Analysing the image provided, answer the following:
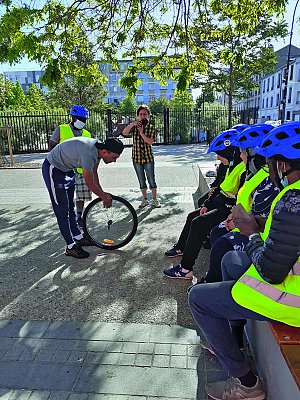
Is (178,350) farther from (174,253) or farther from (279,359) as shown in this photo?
(174,253)

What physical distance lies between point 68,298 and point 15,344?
802mm

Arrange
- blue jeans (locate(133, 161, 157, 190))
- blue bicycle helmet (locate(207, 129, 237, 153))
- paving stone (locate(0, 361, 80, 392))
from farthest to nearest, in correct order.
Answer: blue jeans (locate(133, 161, 157, 190)) → blue bicycle helmet (locate(207, 129, 237, 153)) → paving stone (locate(0, 361, 80, 392))

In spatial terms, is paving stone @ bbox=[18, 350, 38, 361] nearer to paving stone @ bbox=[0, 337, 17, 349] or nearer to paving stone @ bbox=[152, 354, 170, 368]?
paving stone @ bbox=[0, 337, 17, 349]

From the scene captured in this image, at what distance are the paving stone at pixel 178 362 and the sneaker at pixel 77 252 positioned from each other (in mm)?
2246

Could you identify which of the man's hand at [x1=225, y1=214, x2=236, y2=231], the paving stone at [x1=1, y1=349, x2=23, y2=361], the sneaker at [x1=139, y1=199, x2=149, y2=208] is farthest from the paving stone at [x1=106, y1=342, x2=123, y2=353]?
the sneaker at [x1=139, y1=199, x2=149, y2=208]

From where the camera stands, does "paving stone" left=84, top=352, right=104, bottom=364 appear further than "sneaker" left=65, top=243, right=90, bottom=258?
No

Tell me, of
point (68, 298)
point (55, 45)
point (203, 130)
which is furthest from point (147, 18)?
point (203, 130)

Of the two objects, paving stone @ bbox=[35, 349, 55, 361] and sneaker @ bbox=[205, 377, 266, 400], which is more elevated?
sneaker @ bbox=[205, 377, 266, 400]

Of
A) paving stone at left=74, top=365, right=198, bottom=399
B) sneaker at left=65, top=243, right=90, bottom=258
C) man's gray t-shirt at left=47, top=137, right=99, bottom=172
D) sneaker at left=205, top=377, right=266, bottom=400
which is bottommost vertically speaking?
paving stone at left=74, top=365, right=198, bottom=399

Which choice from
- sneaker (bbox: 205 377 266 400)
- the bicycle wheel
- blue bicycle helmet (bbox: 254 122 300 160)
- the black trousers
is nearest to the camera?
blue bicycle helmet (bbox: 254 122 300 160)

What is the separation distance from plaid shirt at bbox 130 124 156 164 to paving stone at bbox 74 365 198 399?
4.55 meters

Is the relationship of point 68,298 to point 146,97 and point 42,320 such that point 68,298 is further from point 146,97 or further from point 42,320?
point 146,97

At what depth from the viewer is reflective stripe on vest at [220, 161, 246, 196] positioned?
3838 millimetres

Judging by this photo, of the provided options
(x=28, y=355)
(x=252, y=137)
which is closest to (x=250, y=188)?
(x=252, y=137)
